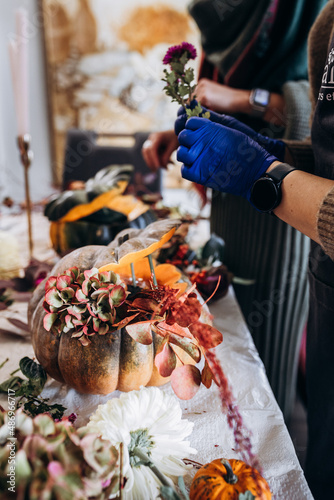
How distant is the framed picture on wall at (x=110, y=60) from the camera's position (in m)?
2.69

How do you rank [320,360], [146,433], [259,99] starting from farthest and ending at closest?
1. [259,99]
2. [320,360]
3. [146,433]

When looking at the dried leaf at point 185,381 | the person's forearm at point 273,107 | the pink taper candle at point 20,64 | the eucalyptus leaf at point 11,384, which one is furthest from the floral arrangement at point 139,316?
the person's forearm at point 273,107

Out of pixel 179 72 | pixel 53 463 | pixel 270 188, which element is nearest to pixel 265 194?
pixel 270 188

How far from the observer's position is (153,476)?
0.34 m

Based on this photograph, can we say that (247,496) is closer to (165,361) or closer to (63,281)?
(165,361)

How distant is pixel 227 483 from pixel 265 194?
0.36 meters

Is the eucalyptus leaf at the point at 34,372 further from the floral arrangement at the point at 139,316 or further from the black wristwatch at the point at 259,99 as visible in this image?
the black wristwatch at the point at 259,99

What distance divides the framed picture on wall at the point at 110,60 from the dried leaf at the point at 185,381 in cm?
249

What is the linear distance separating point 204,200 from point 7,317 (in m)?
0.77

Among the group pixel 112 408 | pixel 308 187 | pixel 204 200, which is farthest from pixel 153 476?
pixel 204 200

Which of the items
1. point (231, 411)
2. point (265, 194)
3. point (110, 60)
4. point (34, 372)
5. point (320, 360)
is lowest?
point (320, 360)

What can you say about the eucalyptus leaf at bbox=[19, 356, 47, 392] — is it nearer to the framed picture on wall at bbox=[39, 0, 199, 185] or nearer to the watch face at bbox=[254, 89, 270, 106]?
the watch face at bbox=[254, 89, 270, 106]

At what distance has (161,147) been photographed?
1083mm

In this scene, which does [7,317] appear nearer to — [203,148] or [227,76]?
[203,148]
